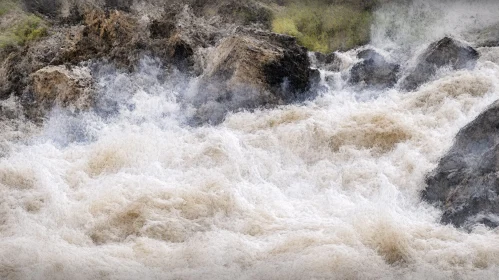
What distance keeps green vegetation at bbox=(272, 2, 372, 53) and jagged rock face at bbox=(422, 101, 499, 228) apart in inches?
308

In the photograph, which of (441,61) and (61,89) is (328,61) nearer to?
(441,61)

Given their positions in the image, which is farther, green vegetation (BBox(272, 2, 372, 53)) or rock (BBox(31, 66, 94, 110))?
green vegetation (BBox(272, 2, 372, 53))

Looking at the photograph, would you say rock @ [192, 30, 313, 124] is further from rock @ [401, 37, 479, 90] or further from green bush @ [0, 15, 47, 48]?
green bush @ [0, 15, 47, 48]

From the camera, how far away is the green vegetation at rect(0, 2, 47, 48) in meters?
14.9

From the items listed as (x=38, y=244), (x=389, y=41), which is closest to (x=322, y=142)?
(x=38, y=244)

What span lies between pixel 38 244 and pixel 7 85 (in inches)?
300

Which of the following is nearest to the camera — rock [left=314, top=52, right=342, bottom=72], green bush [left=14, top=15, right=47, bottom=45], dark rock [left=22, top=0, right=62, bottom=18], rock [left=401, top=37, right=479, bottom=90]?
rock [left=401, top=37, right=479, bottom=90]

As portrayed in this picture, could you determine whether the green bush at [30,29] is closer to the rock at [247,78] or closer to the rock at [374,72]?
the rock at [247,78]

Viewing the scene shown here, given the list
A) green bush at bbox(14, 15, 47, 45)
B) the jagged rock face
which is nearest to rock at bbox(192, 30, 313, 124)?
the jagged rock face

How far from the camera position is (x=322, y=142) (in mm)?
10617

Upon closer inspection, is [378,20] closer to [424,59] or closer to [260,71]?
[424,59]

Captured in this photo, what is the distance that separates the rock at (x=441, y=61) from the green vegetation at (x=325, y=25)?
3591 mm

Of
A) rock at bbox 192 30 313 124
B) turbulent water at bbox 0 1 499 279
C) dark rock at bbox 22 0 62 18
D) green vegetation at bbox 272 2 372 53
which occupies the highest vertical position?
green vegetation at bbox 272 2 372 53

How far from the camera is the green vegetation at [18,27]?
14930 mm
